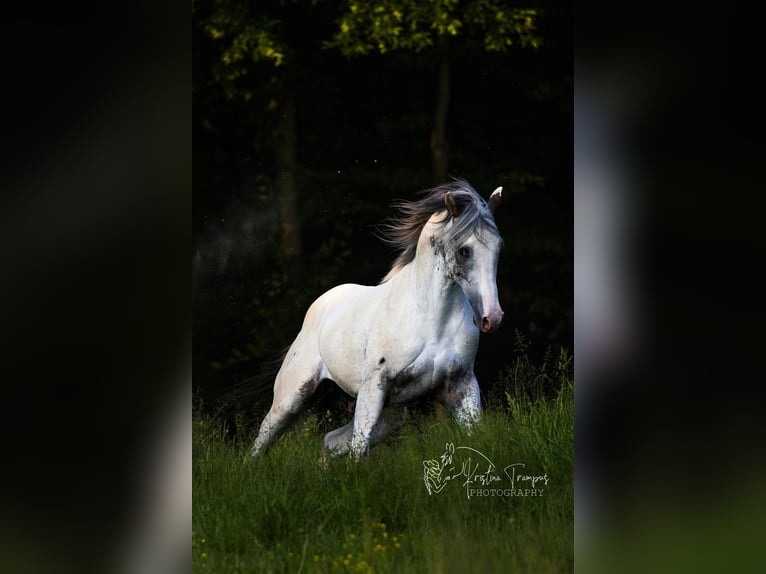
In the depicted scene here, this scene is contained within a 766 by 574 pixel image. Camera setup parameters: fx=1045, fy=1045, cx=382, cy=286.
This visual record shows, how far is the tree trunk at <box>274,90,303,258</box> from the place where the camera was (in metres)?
4.66

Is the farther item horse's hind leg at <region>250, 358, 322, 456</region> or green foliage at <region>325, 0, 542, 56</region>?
horse's hind leg at <region>250, 358, 322, 456</region>

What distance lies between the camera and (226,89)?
4664 mm

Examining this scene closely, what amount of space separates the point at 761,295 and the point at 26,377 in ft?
10.2

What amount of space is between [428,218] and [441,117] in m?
0.46

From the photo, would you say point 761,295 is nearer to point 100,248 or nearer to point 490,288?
point 490,288

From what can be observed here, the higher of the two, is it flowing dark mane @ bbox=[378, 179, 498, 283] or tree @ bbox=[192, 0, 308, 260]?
tree @ bbox=[192, 0, 308, 260]

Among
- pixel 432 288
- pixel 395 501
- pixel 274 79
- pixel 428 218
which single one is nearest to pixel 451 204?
pixel 428 218

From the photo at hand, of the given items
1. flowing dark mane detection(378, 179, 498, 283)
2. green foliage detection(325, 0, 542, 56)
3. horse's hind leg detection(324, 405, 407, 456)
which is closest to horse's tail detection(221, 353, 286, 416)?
horse's hind leg detection(324, 405, 407, 456)

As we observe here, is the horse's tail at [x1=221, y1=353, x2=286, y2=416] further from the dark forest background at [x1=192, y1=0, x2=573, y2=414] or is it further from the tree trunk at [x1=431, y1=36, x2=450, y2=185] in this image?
the tree trunk at [x1=431, y1=36, x2=450, y2=185]

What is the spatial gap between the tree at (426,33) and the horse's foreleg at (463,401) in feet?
3.02

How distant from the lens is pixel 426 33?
15.3 ft

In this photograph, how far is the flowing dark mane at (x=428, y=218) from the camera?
4.54 meters

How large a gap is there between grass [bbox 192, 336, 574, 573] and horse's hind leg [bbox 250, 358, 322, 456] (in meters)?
0.06
